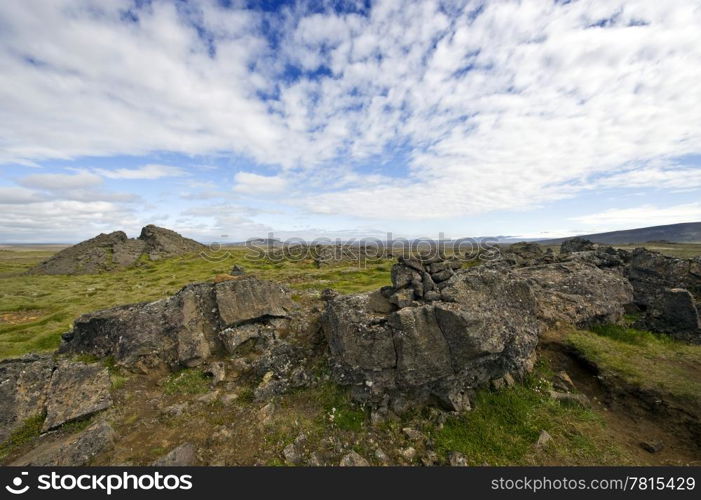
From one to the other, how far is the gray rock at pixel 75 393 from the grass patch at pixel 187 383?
2374 mm

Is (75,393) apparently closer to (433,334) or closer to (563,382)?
(433,334)

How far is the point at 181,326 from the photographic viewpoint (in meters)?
17.8

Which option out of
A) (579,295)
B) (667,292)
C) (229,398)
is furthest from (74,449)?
(667,292)

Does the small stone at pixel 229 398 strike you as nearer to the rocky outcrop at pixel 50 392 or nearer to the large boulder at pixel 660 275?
the rocky outcrop at pixel 50 392

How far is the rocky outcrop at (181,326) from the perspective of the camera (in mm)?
16859

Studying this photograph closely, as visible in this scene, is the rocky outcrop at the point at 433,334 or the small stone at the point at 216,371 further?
the small stone at the point at 216,371

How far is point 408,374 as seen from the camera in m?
13.4

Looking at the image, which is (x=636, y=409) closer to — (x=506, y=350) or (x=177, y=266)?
(x=506, y=350)

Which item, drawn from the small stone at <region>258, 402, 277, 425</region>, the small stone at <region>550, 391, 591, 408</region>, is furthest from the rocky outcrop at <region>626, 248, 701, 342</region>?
the small stone at <region>258, 402, 277, 425</region>

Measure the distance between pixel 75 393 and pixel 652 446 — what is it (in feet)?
74.7

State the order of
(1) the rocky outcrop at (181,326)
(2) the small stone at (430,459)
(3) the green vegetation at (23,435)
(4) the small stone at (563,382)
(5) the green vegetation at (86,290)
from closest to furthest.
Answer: (2) the small stone at (430,459), (3) the green vegetation at (23,435), (4) the small stone at (563,382), (1) the rocky outcrop at (181,326), (5) the green vegetation at (86,290)

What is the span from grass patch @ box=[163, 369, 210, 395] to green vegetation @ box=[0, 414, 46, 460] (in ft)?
14.3

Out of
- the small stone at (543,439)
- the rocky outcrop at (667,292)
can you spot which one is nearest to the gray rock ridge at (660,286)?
the rocky outcrop at (667,292)

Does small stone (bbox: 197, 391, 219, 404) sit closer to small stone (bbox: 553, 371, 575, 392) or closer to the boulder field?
the boulder field
